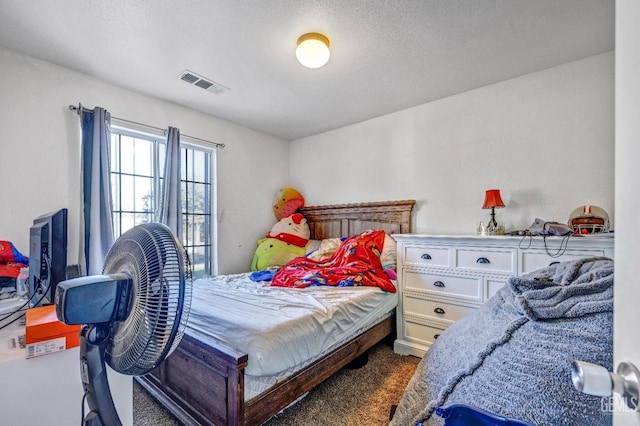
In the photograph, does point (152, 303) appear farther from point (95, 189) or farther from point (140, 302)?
point (95, 189)

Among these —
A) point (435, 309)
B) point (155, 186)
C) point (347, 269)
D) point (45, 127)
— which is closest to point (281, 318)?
point (347, 269)

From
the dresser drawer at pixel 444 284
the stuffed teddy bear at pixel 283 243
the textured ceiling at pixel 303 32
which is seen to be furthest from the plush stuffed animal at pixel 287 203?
the dresser drawer at pixel 444 284

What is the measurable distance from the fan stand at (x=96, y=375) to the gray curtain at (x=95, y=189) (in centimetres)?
191

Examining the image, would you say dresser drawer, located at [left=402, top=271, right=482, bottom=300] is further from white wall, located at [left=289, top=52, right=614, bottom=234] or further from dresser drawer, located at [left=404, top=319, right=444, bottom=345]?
white wall, located at [left=289, top=52, right=614, bottom=234]

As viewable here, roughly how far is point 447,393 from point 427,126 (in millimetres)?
2742

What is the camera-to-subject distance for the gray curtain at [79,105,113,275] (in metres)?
2.29

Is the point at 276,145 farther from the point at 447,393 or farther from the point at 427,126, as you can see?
the point at 447,393

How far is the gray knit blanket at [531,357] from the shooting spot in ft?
1.90

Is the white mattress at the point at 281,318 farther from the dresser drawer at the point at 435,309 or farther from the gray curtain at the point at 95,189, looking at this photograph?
the gray curtain at the point at 95,189

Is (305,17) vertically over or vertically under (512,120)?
over

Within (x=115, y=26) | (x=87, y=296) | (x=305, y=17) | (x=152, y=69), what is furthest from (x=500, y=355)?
(x=152, y=69)

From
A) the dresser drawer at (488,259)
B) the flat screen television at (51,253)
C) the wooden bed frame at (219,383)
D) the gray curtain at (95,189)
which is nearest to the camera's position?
the flat screen television at (51,253)

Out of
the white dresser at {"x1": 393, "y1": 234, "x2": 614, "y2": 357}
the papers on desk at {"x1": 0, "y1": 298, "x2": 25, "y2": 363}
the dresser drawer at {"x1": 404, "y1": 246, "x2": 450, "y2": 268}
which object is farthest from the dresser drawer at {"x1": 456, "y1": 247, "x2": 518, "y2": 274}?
the papers on desk at {"x1": 0, "y1": 298, "x2": 25, "y2": 363}

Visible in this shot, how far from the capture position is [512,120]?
8.13 feet
